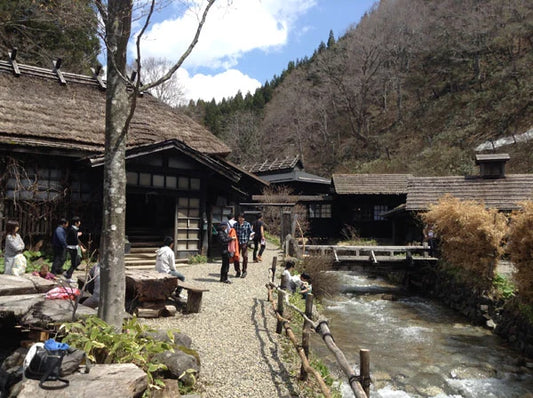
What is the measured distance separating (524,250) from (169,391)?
9.24 metres

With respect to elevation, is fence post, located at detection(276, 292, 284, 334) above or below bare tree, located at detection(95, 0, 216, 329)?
below

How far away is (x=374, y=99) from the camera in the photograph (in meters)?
51.1

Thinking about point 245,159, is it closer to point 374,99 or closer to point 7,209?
point 374,99

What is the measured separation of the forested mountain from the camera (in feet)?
117

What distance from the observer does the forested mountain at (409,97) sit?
35562 millimetres

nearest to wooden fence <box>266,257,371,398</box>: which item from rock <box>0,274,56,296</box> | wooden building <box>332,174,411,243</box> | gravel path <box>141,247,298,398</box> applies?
gravel path <box>141,247,298,398</box>

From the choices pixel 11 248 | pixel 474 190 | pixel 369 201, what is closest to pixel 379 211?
pixel 369 201

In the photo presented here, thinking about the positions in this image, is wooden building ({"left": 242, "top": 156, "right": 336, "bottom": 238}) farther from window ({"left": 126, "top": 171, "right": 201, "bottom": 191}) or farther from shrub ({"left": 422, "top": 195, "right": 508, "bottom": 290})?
shrub ({"left": 422, "top": 195, "right": 508, "bottom": 290})

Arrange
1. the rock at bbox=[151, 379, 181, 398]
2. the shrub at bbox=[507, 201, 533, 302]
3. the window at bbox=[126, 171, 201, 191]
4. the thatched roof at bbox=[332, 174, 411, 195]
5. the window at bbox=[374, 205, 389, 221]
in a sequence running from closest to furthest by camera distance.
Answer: the rock at bbox=[151, 379, 181, 398] → the shrub at bbox=[507, 201, 533, 302] → the window at bbox=[126, 171, 201, 191] → the thatched roof at bbox=[332, 174, 411, 195] → the window at bbox=[374, 205, 389, 221]

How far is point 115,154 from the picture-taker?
5.32 meters

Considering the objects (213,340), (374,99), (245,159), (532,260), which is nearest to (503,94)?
(374,99)

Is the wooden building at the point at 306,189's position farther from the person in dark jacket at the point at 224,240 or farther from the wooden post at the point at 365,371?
the wooden post at the point at 365,371

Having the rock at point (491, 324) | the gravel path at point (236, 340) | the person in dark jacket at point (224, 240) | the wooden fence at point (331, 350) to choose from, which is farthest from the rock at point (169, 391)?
the rock at point (491, 324)

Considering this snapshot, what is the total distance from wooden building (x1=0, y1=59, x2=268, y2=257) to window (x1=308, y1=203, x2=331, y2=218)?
12628mm
